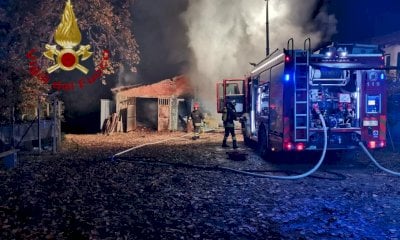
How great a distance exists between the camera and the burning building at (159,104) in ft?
81.0

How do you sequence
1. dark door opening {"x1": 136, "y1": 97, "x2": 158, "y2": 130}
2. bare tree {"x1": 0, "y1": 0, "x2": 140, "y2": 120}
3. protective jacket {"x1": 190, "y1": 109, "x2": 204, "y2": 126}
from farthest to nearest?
dark door opening {"x1": 136, "y1": 97, "x2": 158, "y2": 130} < protective jacket {"x1": 190, "y1": 109, "x2": 204, "y2": 126} < bare tree {"x1": 0, "y1": 0, "x2": 140, "y2": 120}

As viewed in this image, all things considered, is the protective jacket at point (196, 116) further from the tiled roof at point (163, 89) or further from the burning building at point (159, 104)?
the tiled roof at point (163, 89)

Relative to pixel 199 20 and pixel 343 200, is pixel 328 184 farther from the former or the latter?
pixel 199 20

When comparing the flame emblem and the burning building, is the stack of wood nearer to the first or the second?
the burning building

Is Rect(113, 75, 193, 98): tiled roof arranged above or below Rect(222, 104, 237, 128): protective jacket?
above

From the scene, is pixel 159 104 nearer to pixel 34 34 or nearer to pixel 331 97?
pixel 34 34

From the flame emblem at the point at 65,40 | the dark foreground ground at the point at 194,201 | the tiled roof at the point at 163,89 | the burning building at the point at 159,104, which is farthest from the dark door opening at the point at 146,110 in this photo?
the dark foreground ground at the point at 194,201

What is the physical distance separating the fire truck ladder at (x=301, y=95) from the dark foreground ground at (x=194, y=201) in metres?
0.98

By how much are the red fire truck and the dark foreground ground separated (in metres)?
0.80

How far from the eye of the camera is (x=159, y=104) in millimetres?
25484

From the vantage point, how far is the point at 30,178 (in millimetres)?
8398

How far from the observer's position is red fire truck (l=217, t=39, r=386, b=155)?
901 centimetres

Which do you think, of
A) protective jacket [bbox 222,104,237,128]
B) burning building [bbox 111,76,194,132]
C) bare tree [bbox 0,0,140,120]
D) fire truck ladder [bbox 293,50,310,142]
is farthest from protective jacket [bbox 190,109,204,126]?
fire truck ladder [bbox 293,50,310,142]

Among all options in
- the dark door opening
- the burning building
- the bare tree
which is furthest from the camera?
the dark door opening
